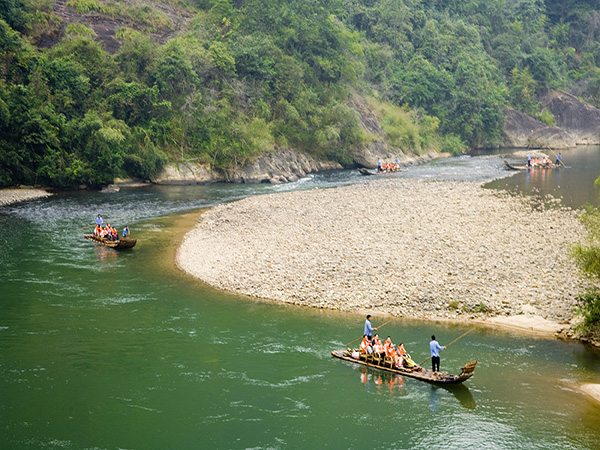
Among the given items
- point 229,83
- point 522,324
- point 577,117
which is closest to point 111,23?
point 229,83

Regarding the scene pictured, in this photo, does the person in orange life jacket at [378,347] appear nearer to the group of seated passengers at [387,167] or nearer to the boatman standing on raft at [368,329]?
the boatman standing on raft at [368,329]

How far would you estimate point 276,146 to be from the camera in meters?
75.7

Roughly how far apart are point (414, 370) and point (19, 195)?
1754 inches

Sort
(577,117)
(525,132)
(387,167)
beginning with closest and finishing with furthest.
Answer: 1. (387,167)
2. (525,132)
3. (577,117)

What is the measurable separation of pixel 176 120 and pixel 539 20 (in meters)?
102

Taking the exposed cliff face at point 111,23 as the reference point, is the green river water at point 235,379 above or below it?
below

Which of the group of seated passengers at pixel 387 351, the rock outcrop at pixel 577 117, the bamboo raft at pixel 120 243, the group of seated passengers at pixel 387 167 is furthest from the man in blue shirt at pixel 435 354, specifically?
the rock outcrop at pixel 577 117

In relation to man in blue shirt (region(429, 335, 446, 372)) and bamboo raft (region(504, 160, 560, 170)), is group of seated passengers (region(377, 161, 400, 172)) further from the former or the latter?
man in blue shirt (region(429, 335, 446, 372))

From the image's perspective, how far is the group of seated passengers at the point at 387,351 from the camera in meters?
23.0

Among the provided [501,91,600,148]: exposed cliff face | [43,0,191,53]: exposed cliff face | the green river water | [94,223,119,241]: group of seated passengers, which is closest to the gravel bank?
the green river water

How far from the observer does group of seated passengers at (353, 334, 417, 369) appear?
22953 millimetres

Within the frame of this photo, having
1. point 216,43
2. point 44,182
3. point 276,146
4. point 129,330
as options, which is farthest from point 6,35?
point 129,330

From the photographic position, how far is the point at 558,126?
12088cm

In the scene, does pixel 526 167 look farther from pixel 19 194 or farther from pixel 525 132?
pixel 19 194
